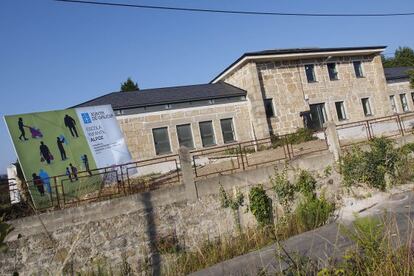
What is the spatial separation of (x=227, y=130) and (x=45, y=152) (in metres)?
11.6

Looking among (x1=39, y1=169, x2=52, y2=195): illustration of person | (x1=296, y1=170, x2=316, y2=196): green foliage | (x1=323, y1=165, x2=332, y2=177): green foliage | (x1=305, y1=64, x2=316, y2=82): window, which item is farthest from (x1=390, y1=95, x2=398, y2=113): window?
(x1=39, y1=169, x2=52, y2=195): illustration of person

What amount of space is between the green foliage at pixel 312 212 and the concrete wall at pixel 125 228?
1507 millimetres

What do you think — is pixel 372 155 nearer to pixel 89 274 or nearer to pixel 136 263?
pixel 136 263

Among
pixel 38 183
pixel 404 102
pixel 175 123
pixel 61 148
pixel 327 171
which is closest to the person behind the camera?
pixel 38 183

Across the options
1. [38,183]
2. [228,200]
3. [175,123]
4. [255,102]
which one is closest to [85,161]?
[38,183]

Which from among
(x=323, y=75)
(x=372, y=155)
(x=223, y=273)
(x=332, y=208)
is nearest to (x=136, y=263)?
(x=223, y=273)

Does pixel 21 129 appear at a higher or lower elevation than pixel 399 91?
lower

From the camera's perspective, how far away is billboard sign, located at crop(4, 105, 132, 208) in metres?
9.95

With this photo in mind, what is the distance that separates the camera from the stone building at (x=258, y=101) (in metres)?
18.7

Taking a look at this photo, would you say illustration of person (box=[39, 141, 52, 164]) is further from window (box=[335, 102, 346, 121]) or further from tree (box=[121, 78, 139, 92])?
tree (box=[121, 78, 139, 92])

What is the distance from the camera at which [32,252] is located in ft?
26.7

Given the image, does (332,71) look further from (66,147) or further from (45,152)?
(45,152)

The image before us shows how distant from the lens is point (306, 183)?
11.3 meters

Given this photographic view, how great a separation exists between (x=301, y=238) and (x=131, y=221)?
454cm
